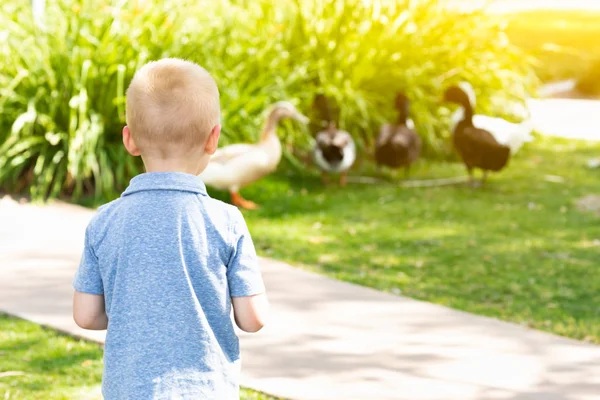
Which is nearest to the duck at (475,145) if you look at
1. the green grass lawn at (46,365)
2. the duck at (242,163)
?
the duck at (242,163)

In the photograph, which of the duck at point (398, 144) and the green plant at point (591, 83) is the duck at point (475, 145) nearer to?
the duck at point (398, 144)

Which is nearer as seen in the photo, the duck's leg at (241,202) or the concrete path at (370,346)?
the concrete path at (370,346)

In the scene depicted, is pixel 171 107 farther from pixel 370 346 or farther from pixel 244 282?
pixel 370 346

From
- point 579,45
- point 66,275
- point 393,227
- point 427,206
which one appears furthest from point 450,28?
point 579,45

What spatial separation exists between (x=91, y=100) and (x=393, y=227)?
2.97 meters

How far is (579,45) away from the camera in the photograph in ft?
84.6

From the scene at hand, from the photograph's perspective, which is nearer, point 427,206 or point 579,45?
point 427,206

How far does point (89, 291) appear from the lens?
2.40 meters

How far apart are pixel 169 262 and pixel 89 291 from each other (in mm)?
240

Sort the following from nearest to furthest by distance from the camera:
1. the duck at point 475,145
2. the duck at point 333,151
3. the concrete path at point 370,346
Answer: the concrete path at point 370,346, the duck at point 333,151, the duck at point 475,145

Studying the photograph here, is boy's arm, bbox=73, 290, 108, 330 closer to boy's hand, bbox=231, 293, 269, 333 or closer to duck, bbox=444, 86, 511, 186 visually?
boy's hand, bbox=231, 293, 269, 333

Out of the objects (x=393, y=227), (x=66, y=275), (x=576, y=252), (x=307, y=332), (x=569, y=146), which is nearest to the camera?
(x=307, y=332)

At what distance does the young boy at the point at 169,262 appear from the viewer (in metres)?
2.31

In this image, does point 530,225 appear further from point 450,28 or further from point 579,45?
point 579,45
